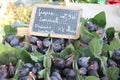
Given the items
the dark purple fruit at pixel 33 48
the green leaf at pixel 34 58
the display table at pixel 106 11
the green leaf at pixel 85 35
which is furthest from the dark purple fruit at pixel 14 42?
the display table at pixel 106 11

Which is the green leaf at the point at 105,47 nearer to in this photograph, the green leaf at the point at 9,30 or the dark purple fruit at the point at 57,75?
the dark purple fruit at the point at 57,75

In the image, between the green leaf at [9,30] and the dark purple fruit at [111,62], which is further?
the green leaf at [9,30]

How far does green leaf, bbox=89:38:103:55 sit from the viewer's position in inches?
46.3

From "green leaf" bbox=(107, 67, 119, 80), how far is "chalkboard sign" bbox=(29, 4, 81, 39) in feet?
0.83

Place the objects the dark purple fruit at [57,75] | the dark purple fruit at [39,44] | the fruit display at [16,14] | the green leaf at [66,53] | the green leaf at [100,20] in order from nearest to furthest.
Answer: the dark purple fruit at [57,75] < the green leaf at [66,53] < the dark purple fruit at [39,44] < the green leaf at [100,20] < the fruit display at [16,14]

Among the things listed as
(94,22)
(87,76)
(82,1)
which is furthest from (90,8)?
(87,76)

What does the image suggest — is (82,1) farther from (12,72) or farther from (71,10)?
(12,72)

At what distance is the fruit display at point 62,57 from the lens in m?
1.11

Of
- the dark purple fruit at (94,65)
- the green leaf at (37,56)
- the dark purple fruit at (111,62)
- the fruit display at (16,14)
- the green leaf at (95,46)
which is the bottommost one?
the fruit display at (16,14)

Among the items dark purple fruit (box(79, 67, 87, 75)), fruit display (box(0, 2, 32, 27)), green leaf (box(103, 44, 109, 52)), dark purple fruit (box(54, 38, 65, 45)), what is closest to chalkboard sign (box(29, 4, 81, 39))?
dark purple fruit (box(54, 38, 65, 45))

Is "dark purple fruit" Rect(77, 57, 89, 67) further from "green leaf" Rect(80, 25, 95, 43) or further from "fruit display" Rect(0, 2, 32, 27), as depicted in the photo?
"fruit display" Rect(0, 2, 32, 27)

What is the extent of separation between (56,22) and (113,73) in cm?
40

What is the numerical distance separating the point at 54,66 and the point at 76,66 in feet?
0.32

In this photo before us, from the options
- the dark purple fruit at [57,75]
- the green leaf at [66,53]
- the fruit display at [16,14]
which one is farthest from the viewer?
the fruit display at [16,14]
